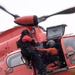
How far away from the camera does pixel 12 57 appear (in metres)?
7.76

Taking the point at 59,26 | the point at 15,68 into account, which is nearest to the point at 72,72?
the point at 59,26

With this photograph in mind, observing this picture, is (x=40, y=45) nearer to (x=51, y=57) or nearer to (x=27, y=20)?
(x=51, y=57)

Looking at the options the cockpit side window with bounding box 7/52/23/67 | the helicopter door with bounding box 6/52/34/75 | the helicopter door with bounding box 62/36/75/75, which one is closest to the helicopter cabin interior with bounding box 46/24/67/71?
the helicopter door with bounding box 62/36/75/75

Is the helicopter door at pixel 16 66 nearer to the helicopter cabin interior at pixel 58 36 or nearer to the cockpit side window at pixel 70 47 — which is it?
the helicopter cabin interior at pixel 58 36

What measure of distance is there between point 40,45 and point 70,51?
93 cm

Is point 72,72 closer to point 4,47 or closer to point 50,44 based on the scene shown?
point 50,44

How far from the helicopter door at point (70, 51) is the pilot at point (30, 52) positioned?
60 centimetres

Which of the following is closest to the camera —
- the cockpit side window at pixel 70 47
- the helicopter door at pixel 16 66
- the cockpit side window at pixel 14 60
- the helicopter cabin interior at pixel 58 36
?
the cockpit side window at pixel 70 47

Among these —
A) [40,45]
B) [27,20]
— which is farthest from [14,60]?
[27,20]

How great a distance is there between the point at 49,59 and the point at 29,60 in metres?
0.49

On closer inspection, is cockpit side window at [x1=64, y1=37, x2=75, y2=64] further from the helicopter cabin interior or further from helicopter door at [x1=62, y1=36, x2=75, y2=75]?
the helicopter cabin interior

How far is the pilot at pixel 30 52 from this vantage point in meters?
6.55

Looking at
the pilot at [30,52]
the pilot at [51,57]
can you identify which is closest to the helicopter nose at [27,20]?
the pilot at [30,52]

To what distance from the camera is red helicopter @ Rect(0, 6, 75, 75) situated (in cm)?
642
